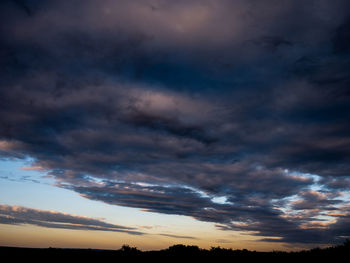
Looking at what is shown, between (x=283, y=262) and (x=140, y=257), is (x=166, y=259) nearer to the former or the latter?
(x=140, y=257)

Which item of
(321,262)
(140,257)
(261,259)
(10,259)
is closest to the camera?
(10,259)

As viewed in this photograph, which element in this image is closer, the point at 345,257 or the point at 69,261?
the point at 69,261

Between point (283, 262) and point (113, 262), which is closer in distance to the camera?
point (113, 262)

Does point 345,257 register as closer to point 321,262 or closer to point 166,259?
point 321,262

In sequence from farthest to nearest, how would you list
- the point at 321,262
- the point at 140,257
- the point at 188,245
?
the point at 188,245, the point at 140,257, the point at 321,262

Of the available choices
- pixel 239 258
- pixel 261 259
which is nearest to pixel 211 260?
pixel 239 258

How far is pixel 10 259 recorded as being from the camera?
17.5m

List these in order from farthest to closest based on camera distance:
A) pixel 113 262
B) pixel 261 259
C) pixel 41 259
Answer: pixel 261 259 → pixel 113 262 → pixel 41 259

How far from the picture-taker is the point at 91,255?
2241cm

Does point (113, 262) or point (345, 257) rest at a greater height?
point (345, 257)

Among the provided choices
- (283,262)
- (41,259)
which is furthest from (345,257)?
(41,259)

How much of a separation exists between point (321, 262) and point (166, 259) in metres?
12.9

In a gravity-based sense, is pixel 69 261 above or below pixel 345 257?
below

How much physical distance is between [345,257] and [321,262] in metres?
2.14
